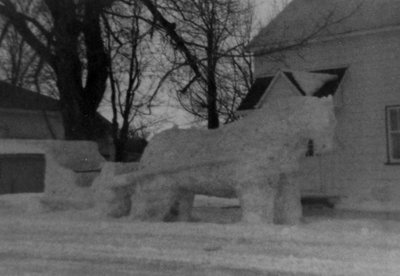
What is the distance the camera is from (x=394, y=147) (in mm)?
16047

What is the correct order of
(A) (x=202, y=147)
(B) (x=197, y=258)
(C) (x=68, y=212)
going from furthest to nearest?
(C) (x=68, y=212), (A) (x=202, y=147), (B) (x=197, y=258)

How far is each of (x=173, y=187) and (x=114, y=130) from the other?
16084mm

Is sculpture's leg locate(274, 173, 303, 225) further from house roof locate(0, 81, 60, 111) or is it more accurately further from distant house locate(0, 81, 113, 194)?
house roof locate(0, 81, 60, 111)

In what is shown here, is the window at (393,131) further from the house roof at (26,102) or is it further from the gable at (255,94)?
the house roof at (26,102)

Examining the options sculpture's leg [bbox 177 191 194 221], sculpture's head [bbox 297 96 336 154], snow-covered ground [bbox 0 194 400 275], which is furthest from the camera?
sculpture's leg [bbox 177 191 194 221]

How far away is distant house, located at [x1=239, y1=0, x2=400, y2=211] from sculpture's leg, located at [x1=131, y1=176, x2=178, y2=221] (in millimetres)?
6084

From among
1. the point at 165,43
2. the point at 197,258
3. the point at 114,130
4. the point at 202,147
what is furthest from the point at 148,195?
the point at 114,130

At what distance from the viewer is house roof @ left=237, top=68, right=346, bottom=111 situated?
51.4ft

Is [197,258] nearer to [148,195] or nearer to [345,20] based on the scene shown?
[148,195]

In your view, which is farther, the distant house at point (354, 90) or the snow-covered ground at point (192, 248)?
the distant house at point (354, 90)

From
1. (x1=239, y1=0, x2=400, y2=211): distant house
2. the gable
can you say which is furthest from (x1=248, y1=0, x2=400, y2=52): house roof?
the gable

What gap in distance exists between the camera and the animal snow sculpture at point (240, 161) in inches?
366

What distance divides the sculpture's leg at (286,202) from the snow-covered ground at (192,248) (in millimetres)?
299

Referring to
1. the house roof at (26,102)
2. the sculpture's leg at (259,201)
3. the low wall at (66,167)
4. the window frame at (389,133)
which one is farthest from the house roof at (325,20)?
the house roof at (26,102)
